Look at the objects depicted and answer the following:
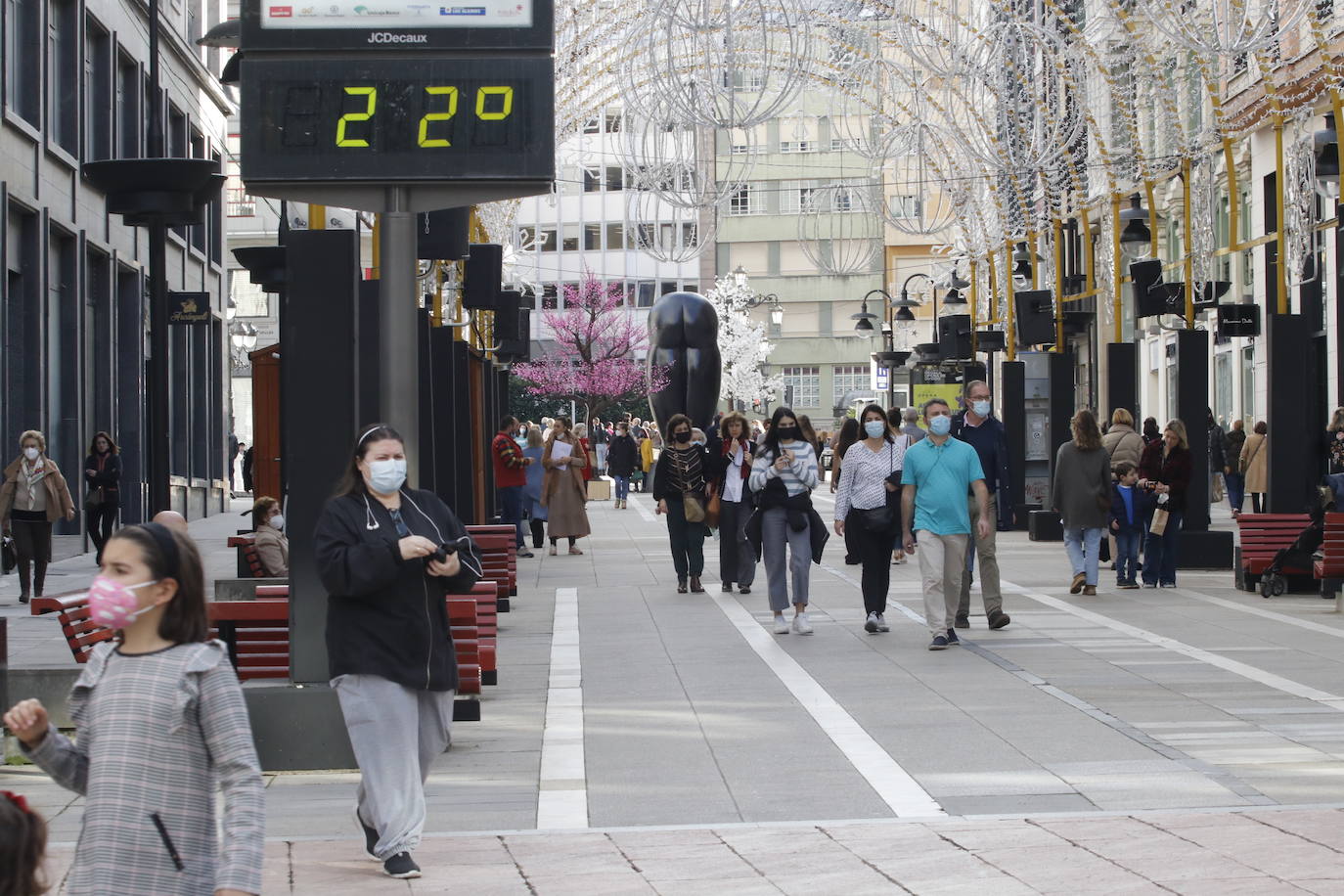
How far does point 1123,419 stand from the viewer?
22.1m

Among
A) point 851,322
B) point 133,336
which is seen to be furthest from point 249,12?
point 851,322

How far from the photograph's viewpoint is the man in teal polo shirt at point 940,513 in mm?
14828

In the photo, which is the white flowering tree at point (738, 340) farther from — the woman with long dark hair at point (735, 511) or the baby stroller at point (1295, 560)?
the baby stroller at point (1295, 560)

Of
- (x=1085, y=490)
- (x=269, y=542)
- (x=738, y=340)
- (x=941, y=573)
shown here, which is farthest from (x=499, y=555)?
(x=738, y=340)

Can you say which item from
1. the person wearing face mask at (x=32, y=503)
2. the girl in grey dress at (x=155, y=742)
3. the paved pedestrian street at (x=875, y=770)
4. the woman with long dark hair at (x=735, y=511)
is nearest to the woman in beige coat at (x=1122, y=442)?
the woman with long dark hair at (x=735, y=511)

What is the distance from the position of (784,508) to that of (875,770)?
21.8 ft

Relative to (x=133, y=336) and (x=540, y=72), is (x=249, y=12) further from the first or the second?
(x=133, y=336)

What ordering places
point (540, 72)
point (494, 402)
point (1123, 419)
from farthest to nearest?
point (494, 402) → point (1123, 419) → point (540, 72)

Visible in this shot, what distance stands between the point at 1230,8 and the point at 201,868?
17.2 metres

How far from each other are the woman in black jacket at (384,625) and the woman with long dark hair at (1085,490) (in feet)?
40.6

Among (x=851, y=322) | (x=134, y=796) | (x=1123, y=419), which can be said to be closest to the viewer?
(x=134, y=796)

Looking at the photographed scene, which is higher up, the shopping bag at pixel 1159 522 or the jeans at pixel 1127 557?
the shopping bag at pixel 1159 522

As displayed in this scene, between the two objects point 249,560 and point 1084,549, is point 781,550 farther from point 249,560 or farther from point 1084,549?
point 1084,549

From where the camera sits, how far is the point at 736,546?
2059 cm
